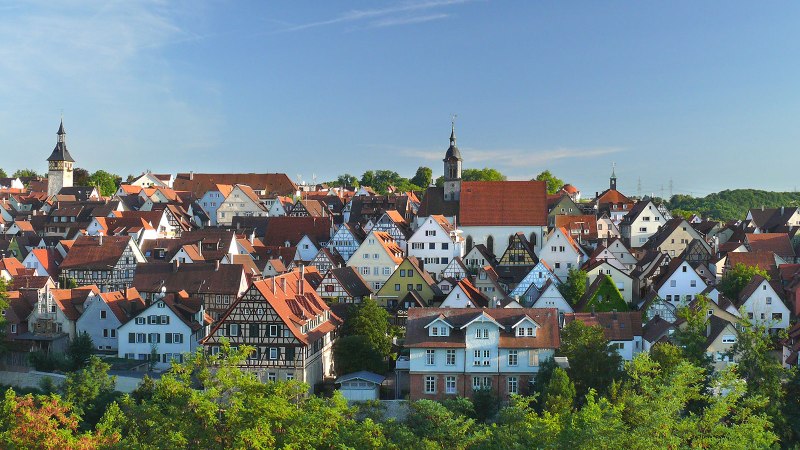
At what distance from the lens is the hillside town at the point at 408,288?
41.6 metres

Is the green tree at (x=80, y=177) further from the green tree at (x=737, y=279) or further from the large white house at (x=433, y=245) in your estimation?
the green tree at (x=737, y=279)

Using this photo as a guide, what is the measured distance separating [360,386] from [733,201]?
122148 millimetres

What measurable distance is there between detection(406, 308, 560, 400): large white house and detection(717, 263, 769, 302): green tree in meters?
18.1

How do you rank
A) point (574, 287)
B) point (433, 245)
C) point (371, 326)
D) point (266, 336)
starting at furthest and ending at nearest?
point (433, 245)
point (574, 287)
point (371, 326)
point (266, 336)

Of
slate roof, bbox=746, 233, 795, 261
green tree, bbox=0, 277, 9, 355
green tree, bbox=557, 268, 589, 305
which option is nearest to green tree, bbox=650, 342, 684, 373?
green tree, bbox=557, 268, 589, 305

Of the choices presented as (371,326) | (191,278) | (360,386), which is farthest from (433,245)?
(360,386)

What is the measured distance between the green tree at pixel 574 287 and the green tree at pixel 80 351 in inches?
1014

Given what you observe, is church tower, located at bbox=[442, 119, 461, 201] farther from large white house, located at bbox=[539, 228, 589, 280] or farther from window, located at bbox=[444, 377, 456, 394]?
window, located at bbox=[444, 377, 456, 394]

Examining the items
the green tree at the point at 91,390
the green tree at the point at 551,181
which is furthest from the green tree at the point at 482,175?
the green tree at the point at 91,390

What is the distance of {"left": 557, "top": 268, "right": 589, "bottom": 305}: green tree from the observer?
180 ft

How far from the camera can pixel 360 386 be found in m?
41.8

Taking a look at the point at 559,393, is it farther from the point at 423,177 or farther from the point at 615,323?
the point at 423,177

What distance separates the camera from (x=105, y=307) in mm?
49438

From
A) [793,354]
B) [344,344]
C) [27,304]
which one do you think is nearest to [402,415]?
[344,344]
